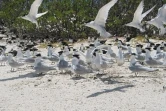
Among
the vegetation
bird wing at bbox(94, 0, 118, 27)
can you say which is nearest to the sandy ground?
bird wing at bbox(94, 0, 118, 27)

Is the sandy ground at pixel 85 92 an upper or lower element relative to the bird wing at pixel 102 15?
lower

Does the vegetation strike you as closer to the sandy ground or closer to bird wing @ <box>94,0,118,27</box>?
bird wing @ <box>94,0,118,27</box>

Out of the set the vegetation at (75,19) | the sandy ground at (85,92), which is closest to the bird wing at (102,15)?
the sandy ground at (85,92)

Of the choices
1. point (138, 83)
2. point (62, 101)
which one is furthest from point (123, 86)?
point (62, 101)

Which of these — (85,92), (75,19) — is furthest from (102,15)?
(75,19)

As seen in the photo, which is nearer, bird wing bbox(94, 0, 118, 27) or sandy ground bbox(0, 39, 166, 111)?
sandy ground bbox(0, 39, 166, 111)

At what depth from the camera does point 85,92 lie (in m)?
10.7

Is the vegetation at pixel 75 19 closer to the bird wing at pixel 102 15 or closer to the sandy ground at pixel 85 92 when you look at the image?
the bird wing at pixel 102 15

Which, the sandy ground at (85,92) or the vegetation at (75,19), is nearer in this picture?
the sandy ground at (85,92)

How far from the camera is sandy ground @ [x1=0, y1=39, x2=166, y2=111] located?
954 cm

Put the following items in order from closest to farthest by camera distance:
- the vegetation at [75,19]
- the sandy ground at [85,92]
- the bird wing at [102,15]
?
the sandy ground at [85,92]
the bird wing at [102,15]
the vegetation at [75,19]

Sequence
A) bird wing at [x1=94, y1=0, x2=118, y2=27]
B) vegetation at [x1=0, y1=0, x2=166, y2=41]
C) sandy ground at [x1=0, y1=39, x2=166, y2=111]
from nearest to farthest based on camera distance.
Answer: sandy ground at [x1=0, y1=39, x2=166, y2=111] → bird wing at [x1=94, y1=0, x2=118, y2=27] → vegetation at [x1=0, y1=0, x2=166, y2=41]

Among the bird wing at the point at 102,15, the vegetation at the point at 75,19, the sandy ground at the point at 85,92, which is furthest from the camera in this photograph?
the vegetation at the point at 75,19

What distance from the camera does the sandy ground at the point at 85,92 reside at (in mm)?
9539
